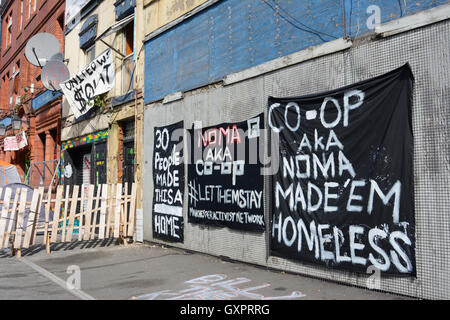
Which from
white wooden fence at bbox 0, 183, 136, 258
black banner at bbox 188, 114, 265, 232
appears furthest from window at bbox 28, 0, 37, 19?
black banner at bbox 188, 114, 265, 232

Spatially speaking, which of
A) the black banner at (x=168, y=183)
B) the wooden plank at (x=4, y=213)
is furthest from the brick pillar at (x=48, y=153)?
the black banner at (x=168, y=183)

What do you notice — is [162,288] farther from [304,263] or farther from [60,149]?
[60,149]

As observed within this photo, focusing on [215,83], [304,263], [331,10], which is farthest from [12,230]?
[331,10]

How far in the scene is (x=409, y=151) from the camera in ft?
14.5

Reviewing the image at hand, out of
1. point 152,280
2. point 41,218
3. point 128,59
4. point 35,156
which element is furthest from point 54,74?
point 152,280

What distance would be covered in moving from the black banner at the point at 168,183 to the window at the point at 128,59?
2380 millimetres

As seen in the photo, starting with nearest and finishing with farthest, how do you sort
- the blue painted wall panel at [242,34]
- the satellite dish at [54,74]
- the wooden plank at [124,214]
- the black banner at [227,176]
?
1. the blue painted wall panel at [242,34]
2. the black banner at [227,176]
3. the wooden plank at [124,214]
4. the satellite dish at [54,74]

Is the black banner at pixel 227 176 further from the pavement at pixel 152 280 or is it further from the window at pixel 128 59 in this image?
the window at pixel 128 59

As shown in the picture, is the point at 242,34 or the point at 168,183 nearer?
the point at 242,34

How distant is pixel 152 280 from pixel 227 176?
7.42 feet

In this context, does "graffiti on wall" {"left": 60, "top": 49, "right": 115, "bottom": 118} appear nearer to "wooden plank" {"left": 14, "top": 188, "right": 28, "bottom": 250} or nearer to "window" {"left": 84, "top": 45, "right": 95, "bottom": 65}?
"window" {"left": 84, "top": 45, "right": 95, "bottom": 65}

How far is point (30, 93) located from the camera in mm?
18469

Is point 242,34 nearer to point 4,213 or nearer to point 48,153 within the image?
point 4,213

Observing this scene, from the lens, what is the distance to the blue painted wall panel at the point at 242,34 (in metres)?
5.26
